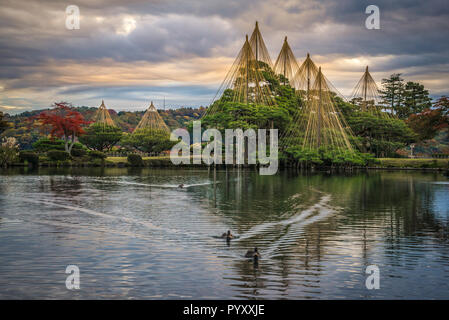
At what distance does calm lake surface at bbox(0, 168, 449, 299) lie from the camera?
7.71 m

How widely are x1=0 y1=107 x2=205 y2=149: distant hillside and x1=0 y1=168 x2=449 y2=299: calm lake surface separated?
234ft

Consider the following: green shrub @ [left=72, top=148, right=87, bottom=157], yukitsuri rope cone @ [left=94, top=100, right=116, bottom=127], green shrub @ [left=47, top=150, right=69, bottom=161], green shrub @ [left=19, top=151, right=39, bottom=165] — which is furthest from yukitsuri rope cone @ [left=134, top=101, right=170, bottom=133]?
green shrub @ [left=19, top=151, right=39, bottom=165]

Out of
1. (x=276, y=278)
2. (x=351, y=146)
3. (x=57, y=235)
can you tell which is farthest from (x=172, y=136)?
(x=276, y=278)

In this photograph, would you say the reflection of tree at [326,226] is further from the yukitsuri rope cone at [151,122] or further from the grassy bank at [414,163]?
the yukitsuri rope cone at [151,122]

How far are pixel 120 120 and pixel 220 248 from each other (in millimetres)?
98740

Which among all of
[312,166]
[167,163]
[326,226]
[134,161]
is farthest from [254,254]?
[134,161]

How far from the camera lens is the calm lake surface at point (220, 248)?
7.71 meters

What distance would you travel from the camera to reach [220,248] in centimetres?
1042

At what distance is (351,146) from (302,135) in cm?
573

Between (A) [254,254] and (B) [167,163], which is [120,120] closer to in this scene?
(B) [167,163]

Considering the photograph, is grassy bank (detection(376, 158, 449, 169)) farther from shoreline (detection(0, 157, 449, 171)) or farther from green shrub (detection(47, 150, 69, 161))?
green shrub (detection(47, 150, 69, 161))

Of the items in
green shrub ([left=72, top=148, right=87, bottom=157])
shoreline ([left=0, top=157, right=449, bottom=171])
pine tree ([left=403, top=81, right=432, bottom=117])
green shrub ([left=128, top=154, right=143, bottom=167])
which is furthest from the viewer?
pine tree ([left=403, top=81, right=432, bottom=117])

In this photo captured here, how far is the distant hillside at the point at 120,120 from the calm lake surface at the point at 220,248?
71.4 meters

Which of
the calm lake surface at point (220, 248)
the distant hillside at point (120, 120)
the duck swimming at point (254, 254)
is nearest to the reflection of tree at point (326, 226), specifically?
the calm lake surface at point (220, 248)
